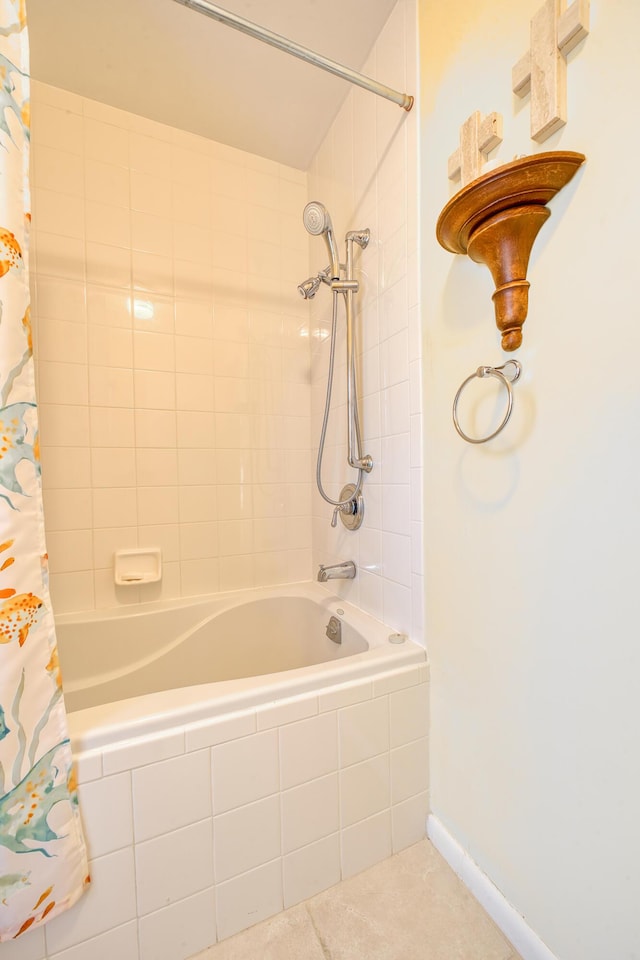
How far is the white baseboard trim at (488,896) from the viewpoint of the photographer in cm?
80

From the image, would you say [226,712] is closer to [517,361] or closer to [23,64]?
[517,361]

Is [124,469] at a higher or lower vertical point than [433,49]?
lower

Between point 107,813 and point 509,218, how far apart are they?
136 centimetres

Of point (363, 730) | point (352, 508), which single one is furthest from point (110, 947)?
point (352, 508)

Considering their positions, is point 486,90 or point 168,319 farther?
point 168,319

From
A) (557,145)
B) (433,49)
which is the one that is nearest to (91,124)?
(433,49)

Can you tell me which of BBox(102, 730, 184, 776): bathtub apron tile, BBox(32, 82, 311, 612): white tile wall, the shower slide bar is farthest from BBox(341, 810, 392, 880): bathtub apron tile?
the shower slide bar

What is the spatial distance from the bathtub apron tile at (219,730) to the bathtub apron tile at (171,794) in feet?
0.07

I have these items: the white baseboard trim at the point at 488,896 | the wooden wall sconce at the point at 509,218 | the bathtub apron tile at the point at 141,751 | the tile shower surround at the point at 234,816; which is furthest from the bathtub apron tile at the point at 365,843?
the wooden wall sconce at the point at 509,218

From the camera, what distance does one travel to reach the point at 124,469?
5.06 ft

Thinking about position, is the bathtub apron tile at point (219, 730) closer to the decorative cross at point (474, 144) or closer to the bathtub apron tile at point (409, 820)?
the bathtub apron tile at point (409, 820)

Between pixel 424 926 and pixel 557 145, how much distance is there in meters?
1.63

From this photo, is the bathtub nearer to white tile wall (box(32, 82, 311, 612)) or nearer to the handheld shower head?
white tile wall (box(32, 82, 311, 612))

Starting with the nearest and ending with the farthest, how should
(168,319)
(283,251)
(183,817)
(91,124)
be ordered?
(183,817) < (91,124) < (168,319) < (283,251)
